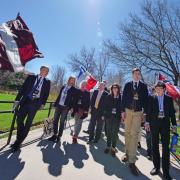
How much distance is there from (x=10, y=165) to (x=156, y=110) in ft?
10.4

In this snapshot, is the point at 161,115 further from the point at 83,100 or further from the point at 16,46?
the point at 83,100

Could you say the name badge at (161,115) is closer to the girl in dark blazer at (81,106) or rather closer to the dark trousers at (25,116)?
the dark trousers at (25,116)

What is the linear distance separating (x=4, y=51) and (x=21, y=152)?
89.0 inches

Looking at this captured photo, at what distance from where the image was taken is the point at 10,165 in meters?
5.55

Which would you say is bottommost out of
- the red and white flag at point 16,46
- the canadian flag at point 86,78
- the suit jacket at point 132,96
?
the suit jacket at point 132,96

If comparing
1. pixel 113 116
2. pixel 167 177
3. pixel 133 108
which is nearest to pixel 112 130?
pixel 113 116

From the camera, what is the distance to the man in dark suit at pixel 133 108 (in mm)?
6738

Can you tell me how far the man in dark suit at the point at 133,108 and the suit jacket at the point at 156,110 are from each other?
304 millimetres

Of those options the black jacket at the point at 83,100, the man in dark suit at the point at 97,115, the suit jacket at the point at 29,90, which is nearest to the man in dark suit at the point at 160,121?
the suit jacket at the point at 29,90

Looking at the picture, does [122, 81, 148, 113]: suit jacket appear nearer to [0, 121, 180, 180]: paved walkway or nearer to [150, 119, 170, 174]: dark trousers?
[150, 119, 170, 174]: dark trousers

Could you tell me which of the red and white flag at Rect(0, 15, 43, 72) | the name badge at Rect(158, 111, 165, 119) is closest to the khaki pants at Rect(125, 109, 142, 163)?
the name badge at Rect(158, 111, 165, 119)

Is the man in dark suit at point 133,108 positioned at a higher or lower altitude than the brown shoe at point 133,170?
higher

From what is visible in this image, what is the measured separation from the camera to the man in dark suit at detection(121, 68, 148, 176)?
6.74m

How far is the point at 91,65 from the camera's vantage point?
4931 cm
